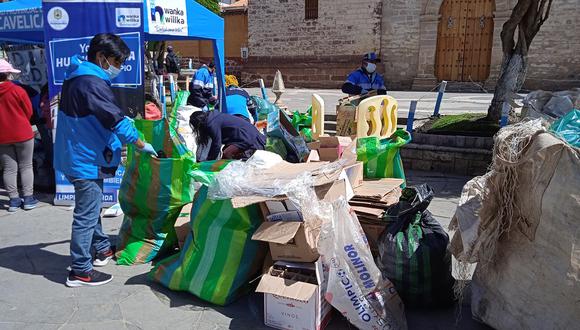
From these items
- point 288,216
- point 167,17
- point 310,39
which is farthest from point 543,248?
point 310,39

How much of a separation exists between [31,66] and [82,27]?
2639 mm

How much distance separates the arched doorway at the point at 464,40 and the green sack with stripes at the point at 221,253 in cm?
1547

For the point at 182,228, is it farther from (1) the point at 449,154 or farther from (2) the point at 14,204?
(1) the point at 449,154

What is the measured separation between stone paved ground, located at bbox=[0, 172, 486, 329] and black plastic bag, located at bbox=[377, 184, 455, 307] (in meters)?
0.14

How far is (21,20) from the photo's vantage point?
6328 mm

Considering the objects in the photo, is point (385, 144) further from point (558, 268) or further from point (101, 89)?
point (101, 89)

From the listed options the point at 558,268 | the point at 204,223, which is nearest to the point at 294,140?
the point at 204,223

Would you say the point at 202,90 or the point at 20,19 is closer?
the point at 20,19

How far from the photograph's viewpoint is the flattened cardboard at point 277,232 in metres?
2.78

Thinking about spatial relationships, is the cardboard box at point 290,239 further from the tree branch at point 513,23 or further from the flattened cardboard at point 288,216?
the tree branch at point 513,23

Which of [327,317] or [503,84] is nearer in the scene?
[327,317]

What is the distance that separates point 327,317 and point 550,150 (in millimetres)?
1510

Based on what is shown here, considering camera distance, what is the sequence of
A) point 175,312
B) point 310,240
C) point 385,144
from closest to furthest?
point 310,240 < point 175,312 < point 385,144

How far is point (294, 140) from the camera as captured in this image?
4.76 metres
